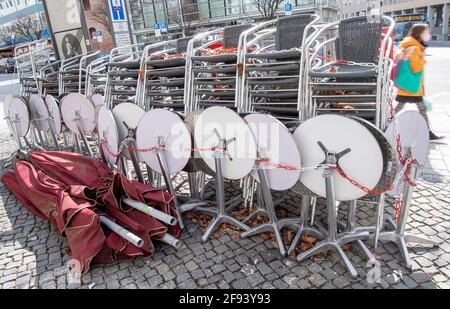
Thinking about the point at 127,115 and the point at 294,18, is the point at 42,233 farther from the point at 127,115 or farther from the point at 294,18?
the point at 294,18

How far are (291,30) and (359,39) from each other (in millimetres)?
833

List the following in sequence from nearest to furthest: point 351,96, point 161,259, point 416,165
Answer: point 416,165 < point 351,96 < point 161,259

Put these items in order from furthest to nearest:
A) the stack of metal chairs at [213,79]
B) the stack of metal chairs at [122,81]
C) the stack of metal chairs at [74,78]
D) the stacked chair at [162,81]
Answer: the stack of metal chairs at [74,78] < the stack of metal chairs at [122,81] < the stacked chair at [162,81] < the stack of metal chairs at [213,79]

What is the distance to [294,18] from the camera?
402 cm

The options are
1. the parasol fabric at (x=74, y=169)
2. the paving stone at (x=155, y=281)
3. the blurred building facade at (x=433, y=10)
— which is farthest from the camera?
the blurred building facade at (x=433, y=10)

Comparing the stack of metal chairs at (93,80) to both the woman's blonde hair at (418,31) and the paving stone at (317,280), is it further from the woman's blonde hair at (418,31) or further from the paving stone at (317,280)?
the woman's blonde hair at (418,31)

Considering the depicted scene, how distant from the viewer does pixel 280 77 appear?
3.34 meters

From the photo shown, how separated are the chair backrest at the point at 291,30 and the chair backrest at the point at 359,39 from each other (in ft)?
1.56

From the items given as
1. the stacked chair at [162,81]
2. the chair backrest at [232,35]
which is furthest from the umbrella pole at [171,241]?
the chair backrest at [232,35]

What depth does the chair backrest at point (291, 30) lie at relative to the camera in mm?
3975

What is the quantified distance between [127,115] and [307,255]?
2.50 m

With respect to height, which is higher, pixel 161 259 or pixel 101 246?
pixel 101 246

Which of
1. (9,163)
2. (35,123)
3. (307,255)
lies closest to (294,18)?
(307,255)

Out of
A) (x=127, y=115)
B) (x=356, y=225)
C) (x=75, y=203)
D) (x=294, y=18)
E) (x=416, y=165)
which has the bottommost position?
(x=356, y=225)
